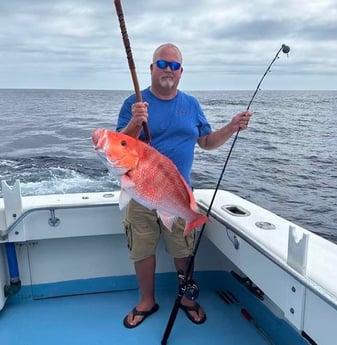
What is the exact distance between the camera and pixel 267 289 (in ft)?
6.63

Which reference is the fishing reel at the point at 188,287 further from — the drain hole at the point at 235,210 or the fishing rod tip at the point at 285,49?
the fishing rod tip at the point at 285,49

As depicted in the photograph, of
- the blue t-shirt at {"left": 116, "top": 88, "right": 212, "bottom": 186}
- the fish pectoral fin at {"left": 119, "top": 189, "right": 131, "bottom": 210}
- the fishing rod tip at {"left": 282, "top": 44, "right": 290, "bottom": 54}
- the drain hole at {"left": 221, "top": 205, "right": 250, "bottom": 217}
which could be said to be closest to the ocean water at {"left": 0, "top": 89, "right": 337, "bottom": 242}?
the drain hole at {"left": 221, "top": 205, "right": 250, "bottom": 217}

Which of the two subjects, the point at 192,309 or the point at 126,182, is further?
the point at 192,309

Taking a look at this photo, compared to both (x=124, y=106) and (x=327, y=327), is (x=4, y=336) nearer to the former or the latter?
(x=124, y=106)

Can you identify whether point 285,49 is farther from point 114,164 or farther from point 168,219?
point 114,164

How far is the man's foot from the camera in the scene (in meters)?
2.66

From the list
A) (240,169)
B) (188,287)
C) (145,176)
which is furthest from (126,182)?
(240,169)

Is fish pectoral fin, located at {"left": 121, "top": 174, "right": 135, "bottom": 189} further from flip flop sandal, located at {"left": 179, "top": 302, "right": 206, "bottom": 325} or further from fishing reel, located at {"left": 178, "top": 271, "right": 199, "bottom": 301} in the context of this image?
flip flop sandal, located at {"left": 179, "top": 302, "right": 206, "bottom": 325}

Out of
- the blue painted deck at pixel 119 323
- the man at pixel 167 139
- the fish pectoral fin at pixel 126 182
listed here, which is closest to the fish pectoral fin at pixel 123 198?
the fish pectoral fin at pixel 126 182

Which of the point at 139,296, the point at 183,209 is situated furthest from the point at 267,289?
the point at 139,296

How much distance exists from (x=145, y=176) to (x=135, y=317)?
1.40m

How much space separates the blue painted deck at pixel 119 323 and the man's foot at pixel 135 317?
30 millimetres

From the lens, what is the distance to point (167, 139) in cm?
241

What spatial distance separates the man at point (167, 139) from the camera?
2340 mm
